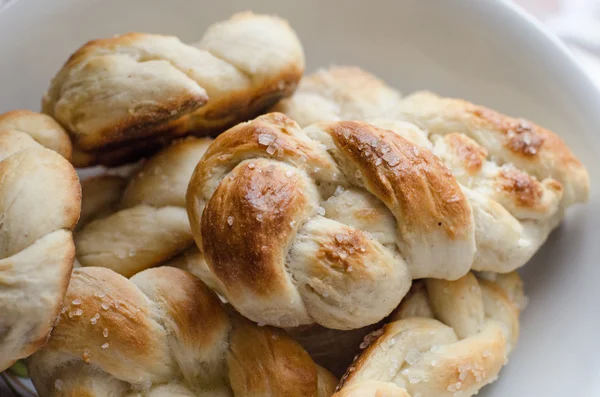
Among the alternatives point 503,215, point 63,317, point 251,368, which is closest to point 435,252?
point 503,215

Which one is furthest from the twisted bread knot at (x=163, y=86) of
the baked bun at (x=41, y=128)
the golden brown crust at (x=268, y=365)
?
the golden brown crust at (x=268, y=365)

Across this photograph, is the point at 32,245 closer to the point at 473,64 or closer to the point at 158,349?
the point at 158,349

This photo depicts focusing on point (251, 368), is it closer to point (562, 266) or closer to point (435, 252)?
point (435, 252)

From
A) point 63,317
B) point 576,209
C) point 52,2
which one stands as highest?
point 576,209

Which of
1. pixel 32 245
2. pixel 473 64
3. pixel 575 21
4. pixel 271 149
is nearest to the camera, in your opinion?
pixel 32 245

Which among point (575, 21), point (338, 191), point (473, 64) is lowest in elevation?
point (338, 191)

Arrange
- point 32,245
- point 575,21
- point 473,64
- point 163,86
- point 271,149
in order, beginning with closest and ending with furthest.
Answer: point 32,245
point 271,149
point 163,86
point 473,64
point 575,21

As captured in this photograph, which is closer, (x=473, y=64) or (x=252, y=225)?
(x=252, y=225)

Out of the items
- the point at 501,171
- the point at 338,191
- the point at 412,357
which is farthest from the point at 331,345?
the point at 501,171

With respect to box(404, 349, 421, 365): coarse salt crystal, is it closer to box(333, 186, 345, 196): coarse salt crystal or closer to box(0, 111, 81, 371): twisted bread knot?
box(333, 186, 345, 196): coarse salt crystal
